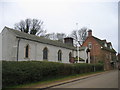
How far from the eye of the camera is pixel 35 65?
14.9 meters

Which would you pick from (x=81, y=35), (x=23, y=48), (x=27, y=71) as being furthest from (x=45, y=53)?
(x=81, y=35)

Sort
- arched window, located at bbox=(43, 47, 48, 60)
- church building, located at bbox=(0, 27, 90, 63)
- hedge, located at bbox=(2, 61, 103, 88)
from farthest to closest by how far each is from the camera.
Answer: arched window, located at bbox=(43, 47, 48, 60), church building, located at bbox=(0, 27, 90, 63), hedge, located at bbox=(2, 61, 103, 88)

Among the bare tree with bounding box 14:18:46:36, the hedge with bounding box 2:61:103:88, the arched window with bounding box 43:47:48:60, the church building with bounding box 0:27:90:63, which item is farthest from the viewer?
the bare tree with bounding box 14:18:46:36

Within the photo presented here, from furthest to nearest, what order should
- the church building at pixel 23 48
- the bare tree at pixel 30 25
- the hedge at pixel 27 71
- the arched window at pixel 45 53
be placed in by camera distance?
the bare tree at pixel 30 25, the arched window at pixel 45 53, the church building at pixel 23 48, the hedge at pixel 27 71

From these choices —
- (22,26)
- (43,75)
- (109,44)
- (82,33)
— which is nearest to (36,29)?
(22,26)

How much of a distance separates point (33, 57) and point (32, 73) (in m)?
12.0

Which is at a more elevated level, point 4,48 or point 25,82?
point 4,48

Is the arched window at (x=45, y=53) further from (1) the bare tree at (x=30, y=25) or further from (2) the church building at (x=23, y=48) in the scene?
(1) the bare tree at (x=30, y=25)

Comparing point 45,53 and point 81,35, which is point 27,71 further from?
point 81,35

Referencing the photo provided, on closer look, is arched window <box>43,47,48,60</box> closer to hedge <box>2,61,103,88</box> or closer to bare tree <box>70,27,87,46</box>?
hedge <box>2,61,103,88</box>

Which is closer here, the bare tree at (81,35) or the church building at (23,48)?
the church building at (23,48)

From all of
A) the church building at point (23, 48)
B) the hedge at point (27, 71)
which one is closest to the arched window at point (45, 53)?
the church building at point (23, 48)

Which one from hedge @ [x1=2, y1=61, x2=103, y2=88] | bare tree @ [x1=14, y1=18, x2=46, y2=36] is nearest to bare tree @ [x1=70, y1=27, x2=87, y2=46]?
bare tree @ [x1=14, y1=18, x2=46, y2=36]

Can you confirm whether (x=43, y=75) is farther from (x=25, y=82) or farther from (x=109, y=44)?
(x=109, y=44)
